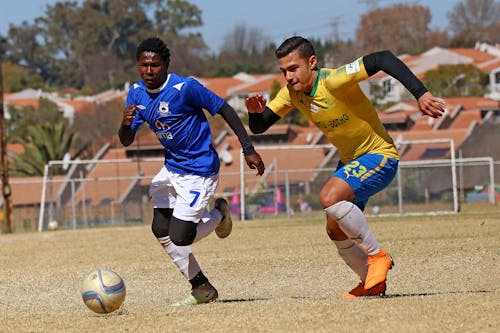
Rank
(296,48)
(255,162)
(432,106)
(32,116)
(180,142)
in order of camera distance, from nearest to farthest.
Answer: (432,106)
(296,48)
(255,162)
(180,142)
(32,116)

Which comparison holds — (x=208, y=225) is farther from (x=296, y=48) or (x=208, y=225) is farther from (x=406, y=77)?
(x=406, y=77)

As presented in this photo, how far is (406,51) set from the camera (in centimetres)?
12700

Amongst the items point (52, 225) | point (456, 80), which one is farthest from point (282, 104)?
point (456, 80)

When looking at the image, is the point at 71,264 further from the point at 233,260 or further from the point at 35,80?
the point at 35,80

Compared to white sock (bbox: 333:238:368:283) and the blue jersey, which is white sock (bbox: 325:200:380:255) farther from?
the blue jersey

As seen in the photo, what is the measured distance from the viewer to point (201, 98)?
9.97m

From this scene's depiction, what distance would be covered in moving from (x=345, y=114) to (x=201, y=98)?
1270 mm

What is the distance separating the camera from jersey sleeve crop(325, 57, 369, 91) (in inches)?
361

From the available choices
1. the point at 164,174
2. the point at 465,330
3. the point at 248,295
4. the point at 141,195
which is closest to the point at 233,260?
the point at 248,295

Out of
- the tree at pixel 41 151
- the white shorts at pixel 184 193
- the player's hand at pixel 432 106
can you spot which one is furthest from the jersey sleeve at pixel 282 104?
the tree at pixel 41 151

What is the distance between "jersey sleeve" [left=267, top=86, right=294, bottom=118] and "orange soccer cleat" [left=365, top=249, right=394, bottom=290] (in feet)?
4.57

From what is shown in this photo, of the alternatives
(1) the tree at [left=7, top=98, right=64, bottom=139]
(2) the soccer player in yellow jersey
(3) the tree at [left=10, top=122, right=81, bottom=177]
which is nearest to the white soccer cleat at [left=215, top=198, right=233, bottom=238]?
(2) the soccer player in yellow jersey

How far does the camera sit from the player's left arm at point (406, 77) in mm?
8820

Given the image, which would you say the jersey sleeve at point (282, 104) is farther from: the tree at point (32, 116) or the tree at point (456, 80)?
the tree at point (32, 116)
